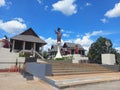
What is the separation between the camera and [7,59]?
16.9 metres

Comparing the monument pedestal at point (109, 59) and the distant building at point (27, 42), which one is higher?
the distant building at point (27, 42)

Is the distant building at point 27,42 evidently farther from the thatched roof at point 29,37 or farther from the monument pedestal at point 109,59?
the monument pedestal at point 109,59

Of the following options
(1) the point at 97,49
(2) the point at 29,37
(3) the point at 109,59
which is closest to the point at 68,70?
(3) the point at 109,59

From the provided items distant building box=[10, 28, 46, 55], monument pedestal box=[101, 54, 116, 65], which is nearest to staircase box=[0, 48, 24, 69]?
monument pedestal box=[101, 54, 116, 65]

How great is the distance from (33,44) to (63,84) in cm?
2587

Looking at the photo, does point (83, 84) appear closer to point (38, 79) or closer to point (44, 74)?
point (44, 74)

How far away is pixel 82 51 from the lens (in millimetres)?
51844

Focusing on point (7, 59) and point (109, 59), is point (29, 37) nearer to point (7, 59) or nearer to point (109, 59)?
point (7, 59)

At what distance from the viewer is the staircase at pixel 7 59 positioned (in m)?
16.5

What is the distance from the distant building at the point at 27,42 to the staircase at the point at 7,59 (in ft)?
43.5

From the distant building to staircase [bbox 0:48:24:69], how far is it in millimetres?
13272

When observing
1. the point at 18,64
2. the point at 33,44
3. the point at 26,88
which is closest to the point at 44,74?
the point at 26,88

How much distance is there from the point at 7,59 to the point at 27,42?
16422 mm

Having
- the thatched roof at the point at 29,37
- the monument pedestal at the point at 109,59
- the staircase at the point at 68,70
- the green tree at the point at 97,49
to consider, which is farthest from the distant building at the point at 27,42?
the staircase at the point at 68,70
